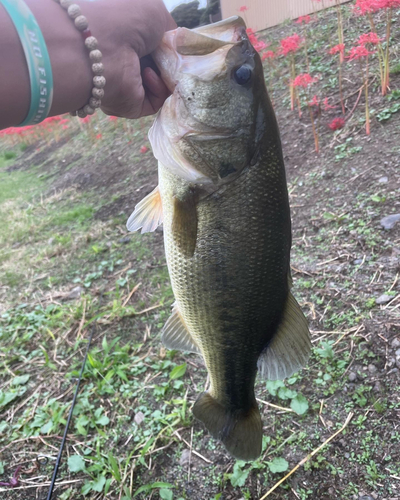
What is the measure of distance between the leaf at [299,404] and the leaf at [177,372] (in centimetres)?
69

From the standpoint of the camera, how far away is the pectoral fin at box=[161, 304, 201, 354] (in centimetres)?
152

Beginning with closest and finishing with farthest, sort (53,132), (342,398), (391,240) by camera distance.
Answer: (342,398) < (391,240) < (53,132)

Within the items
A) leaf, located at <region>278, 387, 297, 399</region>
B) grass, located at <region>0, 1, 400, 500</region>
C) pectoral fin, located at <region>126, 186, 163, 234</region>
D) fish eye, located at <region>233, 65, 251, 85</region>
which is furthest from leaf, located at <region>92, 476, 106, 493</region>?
fish eye, located at <region>233, 65, 251, 85</region>

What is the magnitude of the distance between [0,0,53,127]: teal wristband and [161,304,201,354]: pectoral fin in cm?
91

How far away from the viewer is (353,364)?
199 centimetres

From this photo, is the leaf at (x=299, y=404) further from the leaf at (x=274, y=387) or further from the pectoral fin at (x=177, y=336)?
the pectoral fin at (x=177, y=336)

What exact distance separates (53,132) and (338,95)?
9281 mm

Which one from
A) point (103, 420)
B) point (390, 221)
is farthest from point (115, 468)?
point (390, 221)

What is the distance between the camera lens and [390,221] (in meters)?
2.60

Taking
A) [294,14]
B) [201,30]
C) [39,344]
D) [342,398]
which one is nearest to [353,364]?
[342,398]

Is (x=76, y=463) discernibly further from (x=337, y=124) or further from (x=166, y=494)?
(x=337, y=124)

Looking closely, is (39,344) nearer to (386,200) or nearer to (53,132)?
(386,200)

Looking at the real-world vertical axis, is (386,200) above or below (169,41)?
below

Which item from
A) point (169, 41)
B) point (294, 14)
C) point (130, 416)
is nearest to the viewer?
point (169, 41)
